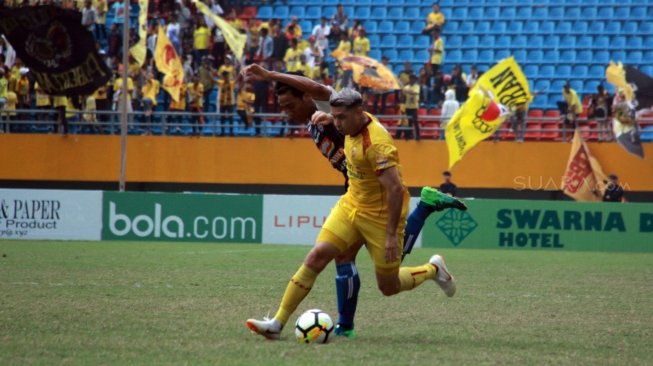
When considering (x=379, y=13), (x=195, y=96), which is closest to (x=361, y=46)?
(x=379, y=13)

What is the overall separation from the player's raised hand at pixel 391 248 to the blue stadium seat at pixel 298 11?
2627 centimetres

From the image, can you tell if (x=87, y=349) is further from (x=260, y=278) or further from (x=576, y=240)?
(x=576, y=240)

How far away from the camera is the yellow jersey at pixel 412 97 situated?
2897cm

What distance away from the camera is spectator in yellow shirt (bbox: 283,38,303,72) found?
29.7m

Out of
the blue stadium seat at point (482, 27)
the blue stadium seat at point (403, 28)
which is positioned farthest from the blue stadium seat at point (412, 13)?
the blue stadium seat at point (482, 27)

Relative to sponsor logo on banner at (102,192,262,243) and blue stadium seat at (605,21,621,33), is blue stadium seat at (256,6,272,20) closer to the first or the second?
blue stadium seat at (605,21,621,33)

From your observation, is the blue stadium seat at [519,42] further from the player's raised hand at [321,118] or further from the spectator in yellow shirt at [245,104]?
the player's raised hand at [321,118]

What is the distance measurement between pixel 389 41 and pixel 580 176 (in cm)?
845

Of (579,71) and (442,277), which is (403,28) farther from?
(442,277)

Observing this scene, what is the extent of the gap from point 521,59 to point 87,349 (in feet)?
87.3

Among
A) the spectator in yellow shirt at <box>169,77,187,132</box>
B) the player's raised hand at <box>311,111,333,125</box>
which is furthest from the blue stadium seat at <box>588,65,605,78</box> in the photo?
the player's raised hand at <box>311,111,333,125</box>

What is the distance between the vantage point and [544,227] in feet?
83.6

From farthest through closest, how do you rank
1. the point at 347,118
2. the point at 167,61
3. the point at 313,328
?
the point at 167,61
the point at 347,118
the point at 313,328

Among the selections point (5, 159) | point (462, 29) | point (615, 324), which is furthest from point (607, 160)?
point (615, 324)
